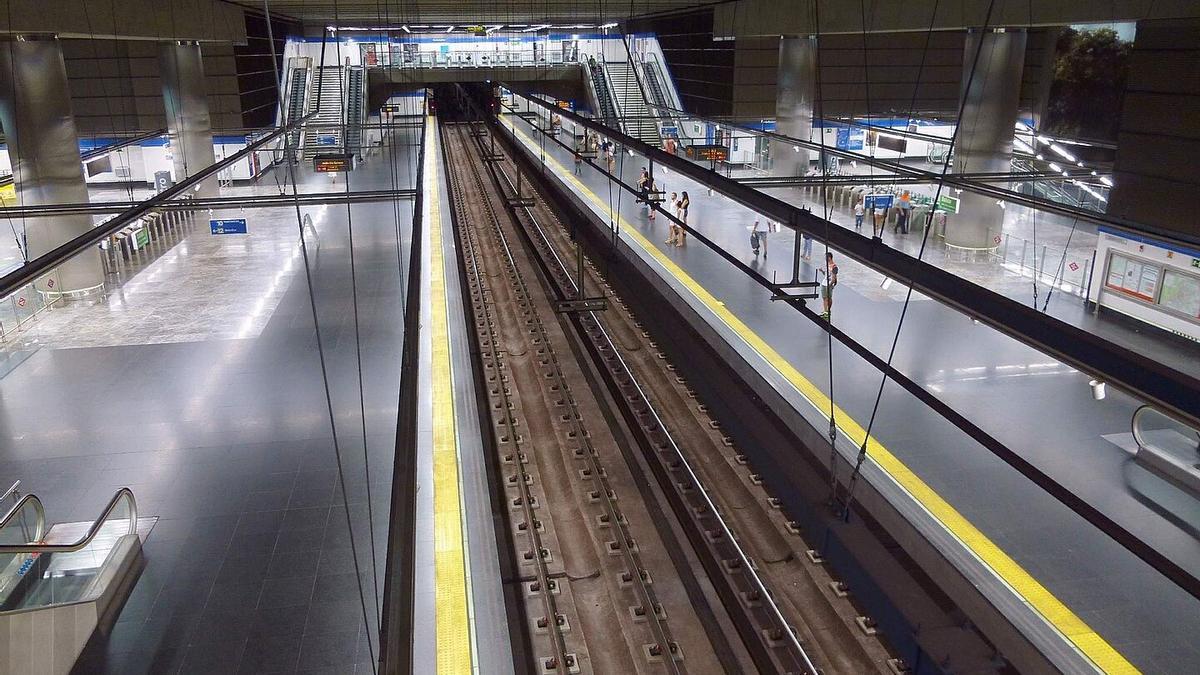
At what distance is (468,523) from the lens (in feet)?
25.6

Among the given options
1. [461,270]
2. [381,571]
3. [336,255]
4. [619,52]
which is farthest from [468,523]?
[619,52]

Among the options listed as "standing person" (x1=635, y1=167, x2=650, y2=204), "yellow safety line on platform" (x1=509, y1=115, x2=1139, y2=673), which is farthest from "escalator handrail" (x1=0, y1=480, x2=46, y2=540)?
"standing person" (x1=635, y1=167, x2=650, y2=204)

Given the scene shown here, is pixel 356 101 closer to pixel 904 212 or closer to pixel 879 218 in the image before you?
pixel 879 218

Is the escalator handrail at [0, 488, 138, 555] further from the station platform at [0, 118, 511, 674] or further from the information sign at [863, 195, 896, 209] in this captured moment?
the information sign at [863, 195, 896, 209]

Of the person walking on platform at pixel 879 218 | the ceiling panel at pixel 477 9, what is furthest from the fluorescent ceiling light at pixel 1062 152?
the ceiling panel at pixel 477 9

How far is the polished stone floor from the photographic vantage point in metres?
6.07

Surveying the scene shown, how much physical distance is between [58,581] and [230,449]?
2.70 metres

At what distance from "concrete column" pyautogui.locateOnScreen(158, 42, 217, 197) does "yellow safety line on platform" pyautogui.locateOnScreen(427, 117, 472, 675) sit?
1367cm

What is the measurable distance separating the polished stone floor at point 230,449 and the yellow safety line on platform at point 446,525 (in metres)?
0.50

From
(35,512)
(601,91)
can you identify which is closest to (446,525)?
(35,512)

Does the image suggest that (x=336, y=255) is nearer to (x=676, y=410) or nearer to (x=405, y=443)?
(x=676, y=410)

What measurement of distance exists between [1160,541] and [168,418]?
10300 millimetres

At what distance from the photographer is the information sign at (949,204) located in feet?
57.4

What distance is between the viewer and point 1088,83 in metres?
18.5
